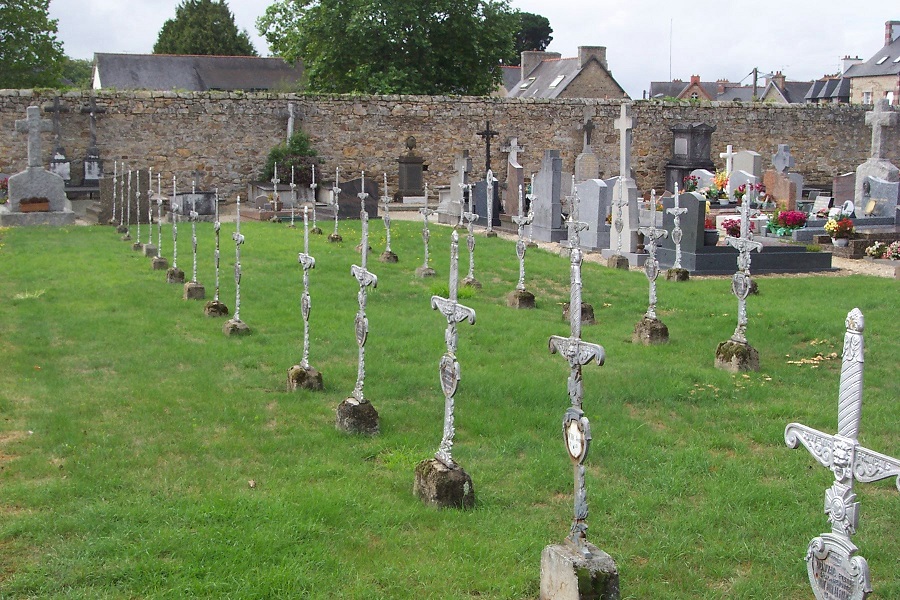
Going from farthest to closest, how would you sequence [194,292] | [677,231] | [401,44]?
1. [401,44]
2. [677,231]
3. [194,292]

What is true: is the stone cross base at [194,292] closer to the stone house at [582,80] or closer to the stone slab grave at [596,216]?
the stone slab grave at [596,216]

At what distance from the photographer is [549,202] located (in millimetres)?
18094

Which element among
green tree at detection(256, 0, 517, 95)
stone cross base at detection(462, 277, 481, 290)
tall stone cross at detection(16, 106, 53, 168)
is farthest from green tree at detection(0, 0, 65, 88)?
stone cross base at detection(462, 277, 481, 290)

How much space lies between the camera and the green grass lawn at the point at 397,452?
4340mm

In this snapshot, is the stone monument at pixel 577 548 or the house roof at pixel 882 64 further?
the house roof at pixel 882 64

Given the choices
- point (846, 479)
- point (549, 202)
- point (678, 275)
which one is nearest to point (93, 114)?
point (549, 202)

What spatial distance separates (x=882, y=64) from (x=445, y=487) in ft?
166

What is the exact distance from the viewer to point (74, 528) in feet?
15.3

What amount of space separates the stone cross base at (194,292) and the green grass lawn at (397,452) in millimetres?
189

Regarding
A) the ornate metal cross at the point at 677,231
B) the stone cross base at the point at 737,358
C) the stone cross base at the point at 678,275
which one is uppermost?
the ornate metal cross at the point at 677,231

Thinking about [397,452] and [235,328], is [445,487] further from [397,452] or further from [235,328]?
[235,328]

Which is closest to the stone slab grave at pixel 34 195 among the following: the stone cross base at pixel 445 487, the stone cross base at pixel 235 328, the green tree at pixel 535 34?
the stone cross base at pixel 235 328

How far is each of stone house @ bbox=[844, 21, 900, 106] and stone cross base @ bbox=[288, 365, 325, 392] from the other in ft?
150

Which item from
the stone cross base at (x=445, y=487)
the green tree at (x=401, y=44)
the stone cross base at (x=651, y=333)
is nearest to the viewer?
the stone cross base at (x=445, y=487)
